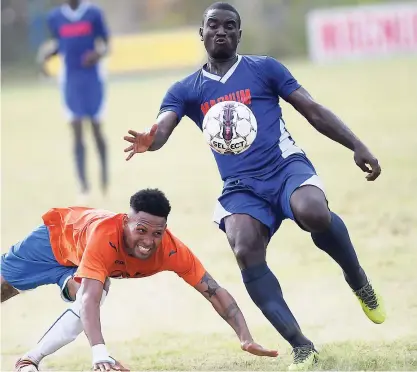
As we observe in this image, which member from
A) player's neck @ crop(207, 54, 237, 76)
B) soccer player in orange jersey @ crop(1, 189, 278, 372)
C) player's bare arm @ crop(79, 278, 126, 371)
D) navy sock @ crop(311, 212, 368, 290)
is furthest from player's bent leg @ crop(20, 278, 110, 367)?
player's neck @ crop(207, 54, 237, 76)

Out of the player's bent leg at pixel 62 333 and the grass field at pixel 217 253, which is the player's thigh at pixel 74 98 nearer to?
the grass field at pixel 217 253

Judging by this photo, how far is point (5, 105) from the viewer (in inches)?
971

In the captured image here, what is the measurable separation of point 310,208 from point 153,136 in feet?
3.20

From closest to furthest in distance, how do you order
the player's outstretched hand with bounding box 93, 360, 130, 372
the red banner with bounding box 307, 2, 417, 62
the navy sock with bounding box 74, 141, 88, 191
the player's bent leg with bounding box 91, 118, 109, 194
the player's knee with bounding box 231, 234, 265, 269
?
the player's outstretched hand with bounding box 93, 360, 130, 372 → the player's knee with bounding box 231, 234, 265, 269 → the navy sock with bounding box 74, 141, 88, 191 → the player's bent leg with bounding box 91, 118, 109, 194 → the red banner with bounding box 307, 2, 417, 62

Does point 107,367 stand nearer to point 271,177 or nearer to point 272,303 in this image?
point 272,303

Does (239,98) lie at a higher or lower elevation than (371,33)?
lower

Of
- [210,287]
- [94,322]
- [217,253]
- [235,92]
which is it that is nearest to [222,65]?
[235,92]

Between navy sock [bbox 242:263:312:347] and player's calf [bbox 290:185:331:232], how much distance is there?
0.35m

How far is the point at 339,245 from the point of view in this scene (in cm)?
596

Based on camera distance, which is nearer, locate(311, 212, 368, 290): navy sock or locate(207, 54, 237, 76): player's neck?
locate(311, 212, 368, 290): navy sock

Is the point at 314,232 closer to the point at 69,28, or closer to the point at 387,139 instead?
the point at 69,28

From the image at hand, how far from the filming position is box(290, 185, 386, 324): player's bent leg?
564 cm

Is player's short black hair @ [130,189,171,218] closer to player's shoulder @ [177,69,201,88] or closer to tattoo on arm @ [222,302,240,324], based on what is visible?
tattoo on arm @ [222,302,240,324]

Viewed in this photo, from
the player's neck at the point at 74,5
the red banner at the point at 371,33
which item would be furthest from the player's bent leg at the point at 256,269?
the red banner at the point at 371,33
